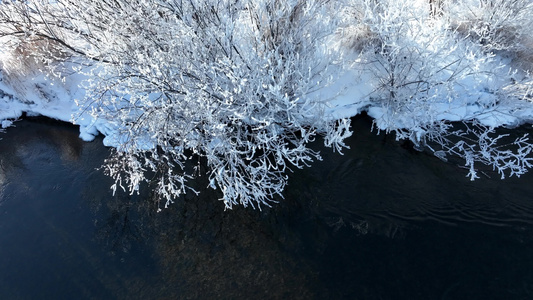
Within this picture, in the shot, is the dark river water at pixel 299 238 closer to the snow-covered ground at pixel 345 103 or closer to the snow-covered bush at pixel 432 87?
the snow-covered bush at pixel 432 87

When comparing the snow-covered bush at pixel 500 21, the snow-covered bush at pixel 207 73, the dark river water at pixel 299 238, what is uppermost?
the snow-covered bush at pixel 500 21

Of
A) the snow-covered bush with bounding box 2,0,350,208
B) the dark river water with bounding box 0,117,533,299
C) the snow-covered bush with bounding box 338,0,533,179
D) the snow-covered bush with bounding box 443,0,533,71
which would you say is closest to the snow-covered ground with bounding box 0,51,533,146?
the snow-covered bush with bounding box 338,0,533,179

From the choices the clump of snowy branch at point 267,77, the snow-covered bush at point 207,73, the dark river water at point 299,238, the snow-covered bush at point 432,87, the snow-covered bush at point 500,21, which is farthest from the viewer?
the snow-covered bush at point 500,21

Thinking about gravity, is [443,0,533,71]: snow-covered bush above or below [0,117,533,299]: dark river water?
above

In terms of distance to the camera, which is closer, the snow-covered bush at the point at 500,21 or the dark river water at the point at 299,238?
the dark river water at the point at 299,238

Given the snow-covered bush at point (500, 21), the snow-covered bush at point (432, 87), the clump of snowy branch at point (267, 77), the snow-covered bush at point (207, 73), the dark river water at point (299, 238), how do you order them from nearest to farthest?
the dark river water at point (299, 238)
the snow-covered bush at point (207, 73)
the clump of snowy branch at point (267, 77)
the snow-covered bush at point (432, 87)
the snow-covered bush at point (500, 21)

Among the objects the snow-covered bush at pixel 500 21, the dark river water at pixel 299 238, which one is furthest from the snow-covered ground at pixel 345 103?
the dark river water at pixel 299 238

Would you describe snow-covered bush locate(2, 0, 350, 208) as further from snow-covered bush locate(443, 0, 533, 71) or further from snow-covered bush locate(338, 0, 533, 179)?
snow-covered bush locate(443, 0, 533, 71)

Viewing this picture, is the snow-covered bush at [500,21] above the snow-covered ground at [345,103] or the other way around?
above
